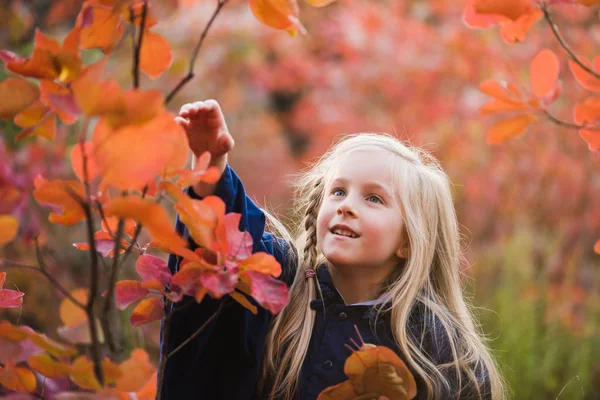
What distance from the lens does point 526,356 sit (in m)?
3.10

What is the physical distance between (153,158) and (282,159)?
4.50 m

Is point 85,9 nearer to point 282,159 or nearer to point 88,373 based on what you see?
point 88,373

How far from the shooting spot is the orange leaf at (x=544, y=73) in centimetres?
117

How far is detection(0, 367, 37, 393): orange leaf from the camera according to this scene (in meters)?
0.90

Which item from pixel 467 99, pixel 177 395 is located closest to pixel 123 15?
pixel 177 395

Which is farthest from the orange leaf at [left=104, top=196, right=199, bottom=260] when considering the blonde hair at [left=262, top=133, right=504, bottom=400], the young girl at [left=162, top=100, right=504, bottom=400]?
the blonde hair at [left=262, top=133, right=504, bottom=400]

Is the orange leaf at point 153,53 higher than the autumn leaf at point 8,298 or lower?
higher

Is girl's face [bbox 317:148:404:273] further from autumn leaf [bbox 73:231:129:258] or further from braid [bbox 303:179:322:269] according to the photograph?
autumn leaf [bbox 73:231:129:258]

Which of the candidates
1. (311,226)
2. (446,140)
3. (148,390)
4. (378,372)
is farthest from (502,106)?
(446,140)

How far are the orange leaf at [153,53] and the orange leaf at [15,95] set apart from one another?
5.8 inches

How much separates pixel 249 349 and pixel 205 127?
489 millimetres

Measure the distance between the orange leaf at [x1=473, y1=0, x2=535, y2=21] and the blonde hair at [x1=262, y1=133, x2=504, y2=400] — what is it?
1.64 feet

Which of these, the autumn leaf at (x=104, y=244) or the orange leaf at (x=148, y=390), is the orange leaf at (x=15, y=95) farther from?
the orange leaf at (x=148, y=390)

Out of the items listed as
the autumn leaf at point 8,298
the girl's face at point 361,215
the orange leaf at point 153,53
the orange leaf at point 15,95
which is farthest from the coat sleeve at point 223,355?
the orange leaf at point 15,95
